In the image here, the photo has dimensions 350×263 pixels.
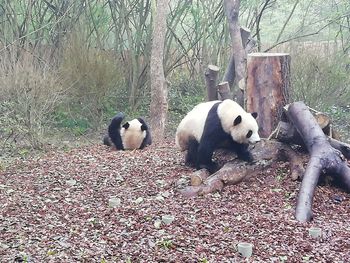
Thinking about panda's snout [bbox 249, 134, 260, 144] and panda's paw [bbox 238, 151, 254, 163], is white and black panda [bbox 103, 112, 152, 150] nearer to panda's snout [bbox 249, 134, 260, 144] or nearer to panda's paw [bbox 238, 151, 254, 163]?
panda's paw [bbox 238, 151, 254, 163]

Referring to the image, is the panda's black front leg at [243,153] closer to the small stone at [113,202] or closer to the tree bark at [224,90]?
the small stone at [113,202]

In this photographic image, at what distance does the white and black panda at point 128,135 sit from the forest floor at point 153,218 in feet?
Result: 7.67

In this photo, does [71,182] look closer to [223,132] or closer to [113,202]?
[113,202]

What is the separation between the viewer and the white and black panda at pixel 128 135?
34.0 ft

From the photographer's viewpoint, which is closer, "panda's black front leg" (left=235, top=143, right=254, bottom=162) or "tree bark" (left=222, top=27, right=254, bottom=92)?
"panda's black front leg" (left=235, top=143, right=254, bottom=162)

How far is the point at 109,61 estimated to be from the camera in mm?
13000

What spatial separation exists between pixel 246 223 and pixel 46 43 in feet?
35.6

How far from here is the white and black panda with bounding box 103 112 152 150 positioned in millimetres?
10367

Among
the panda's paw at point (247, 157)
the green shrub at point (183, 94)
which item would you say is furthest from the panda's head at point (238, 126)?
the green shrub at point (183, 94)

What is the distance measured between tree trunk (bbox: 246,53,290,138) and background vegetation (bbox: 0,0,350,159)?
4.64m

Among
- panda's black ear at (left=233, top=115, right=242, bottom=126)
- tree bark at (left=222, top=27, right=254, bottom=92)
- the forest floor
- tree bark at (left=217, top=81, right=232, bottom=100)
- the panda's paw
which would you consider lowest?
the forest floor

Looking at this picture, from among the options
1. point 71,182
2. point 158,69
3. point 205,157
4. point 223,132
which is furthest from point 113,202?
point 158,69

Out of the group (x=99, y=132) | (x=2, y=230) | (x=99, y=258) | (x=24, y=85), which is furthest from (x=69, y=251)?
(x=99, y=132)

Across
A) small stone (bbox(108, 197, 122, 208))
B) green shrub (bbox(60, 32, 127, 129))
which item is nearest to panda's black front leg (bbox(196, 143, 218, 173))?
small stone (bbox(108, 197, 122, 208))
